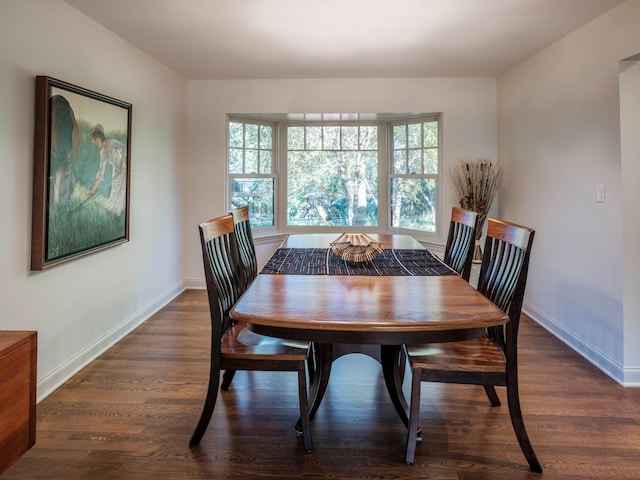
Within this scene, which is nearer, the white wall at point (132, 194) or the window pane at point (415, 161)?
the white wall at point (132, 194)

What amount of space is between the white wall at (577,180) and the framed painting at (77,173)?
330cm

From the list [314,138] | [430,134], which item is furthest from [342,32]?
[314,138]

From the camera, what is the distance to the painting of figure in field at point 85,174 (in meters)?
2.40

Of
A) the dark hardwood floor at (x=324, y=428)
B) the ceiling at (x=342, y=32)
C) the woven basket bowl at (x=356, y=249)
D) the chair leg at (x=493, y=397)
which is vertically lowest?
the dark hardwood floor at (x=324, y=428)

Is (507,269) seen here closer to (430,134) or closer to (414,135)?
(430,134)

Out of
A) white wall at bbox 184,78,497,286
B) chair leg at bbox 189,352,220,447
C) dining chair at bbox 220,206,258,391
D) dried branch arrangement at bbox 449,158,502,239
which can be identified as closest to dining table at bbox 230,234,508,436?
dining chair at bbox 220,206,258,391

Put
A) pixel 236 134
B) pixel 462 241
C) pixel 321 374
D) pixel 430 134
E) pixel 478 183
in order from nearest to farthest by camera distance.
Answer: pixel 321 374, pixel 462 241, pixel 478 183, pixel 430 134, pixel 236 134

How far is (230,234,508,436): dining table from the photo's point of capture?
1.46 metres

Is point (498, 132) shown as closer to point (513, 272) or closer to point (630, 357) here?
point (630, 357)

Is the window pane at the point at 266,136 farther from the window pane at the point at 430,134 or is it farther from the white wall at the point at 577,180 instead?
the white wall at the point at 577,180

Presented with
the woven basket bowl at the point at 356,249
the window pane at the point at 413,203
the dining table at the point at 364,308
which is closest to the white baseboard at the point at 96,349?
the dining table at the point at 364,308

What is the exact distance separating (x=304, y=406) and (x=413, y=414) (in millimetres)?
461

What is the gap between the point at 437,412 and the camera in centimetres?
218

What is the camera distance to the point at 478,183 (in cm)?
431
